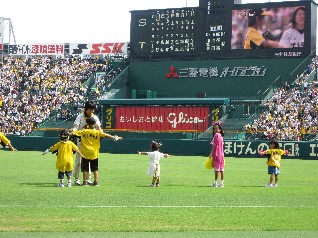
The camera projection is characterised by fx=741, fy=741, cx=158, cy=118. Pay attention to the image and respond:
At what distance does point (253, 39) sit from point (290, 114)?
6119 millimetres

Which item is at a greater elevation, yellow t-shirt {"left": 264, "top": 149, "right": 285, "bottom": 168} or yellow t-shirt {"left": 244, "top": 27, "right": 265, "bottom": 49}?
yellow t-shirt {"left": 244, "top": 27, "right": 265, "bottom": 49}

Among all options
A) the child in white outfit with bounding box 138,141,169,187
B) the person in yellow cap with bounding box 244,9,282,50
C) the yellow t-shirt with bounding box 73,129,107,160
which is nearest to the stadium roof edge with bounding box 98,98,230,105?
the person in yellow cap with bounding box 244,9,282,50

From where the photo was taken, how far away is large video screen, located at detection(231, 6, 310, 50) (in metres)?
50.6

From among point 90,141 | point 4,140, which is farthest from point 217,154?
point 4,140

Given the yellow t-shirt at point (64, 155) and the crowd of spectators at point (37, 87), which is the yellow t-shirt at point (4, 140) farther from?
the crowd of spectators at point (37, 87)

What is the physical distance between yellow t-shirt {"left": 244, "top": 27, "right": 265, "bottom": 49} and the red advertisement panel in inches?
230

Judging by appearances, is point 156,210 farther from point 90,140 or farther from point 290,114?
point 290,114

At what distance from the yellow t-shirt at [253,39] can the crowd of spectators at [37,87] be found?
565 inches

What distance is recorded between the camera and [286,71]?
53531 millimetres

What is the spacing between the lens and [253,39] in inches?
2056

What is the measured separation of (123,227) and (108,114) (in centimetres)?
4729

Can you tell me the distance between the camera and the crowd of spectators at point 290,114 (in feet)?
153

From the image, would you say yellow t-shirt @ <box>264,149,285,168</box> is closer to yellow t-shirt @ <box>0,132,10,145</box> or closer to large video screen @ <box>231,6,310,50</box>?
yellow t-shirt @ <box>0,132,10,145</box>

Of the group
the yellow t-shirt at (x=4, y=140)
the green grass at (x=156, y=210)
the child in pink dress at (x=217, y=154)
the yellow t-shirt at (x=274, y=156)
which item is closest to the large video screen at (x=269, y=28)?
the green grass at (x=156, y=210)
